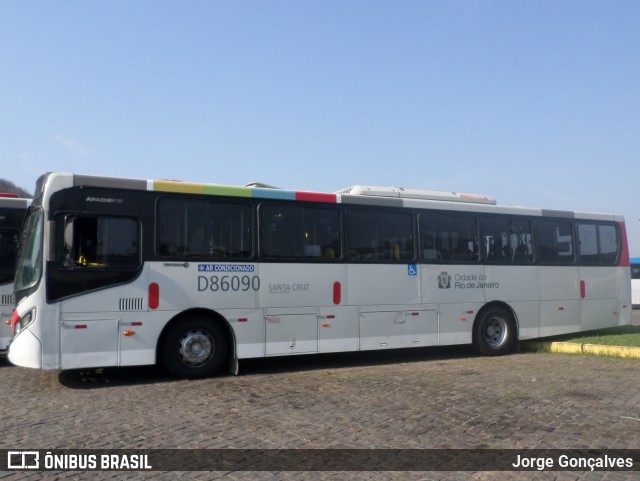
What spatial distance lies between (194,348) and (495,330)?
266 inches

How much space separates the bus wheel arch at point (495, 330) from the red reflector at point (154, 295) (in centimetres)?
677

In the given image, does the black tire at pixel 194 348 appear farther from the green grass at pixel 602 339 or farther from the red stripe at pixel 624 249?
the red stripe at pixel 624 249

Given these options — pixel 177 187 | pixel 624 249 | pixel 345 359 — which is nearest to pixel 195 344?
pixel 177 187

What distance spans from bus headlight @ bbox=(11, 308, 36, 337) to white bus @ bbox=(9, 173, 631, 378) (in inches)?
1.2

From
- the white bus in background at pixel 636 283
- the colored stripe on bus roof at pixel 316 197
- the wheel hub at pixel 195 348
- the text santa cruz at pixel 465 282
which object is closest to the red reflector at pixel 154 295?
the wheel hub at pixel 195 348

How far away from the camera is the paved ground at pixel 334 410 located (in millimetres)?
5969

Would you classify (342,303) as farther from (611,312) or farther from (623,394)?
(611,312)

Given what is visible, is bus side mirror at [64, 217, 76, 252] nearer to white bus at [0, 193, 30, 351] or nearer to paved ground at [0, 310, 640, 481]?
paved ground at [0, 310, 640, 481]

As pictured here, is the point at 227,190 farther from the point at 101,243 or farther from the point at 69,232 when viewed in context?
the point at 69,232

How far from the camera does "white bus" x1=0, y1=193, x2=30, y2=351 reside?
36.1ft

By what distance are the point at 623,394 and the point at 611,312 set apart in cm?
705

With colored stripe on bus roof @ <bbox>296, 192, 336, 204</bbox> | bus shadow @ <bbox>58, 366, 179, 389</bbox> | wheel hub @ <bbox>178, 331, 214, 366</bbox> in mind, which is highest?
colored stripe on bus roof @ <bbox>296, 192, 336, 204</bbox>

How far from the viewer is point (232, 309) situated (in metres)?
10.1

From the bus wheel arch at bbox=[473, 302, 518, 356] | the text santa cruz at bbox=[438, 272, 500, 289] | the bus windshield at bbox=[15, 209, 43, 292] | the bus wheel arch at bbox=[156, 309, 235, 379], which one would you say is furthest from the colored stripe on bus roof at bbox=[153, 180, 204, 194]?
the bus wheel arch at bbox=[473, 302, 518, 356]
